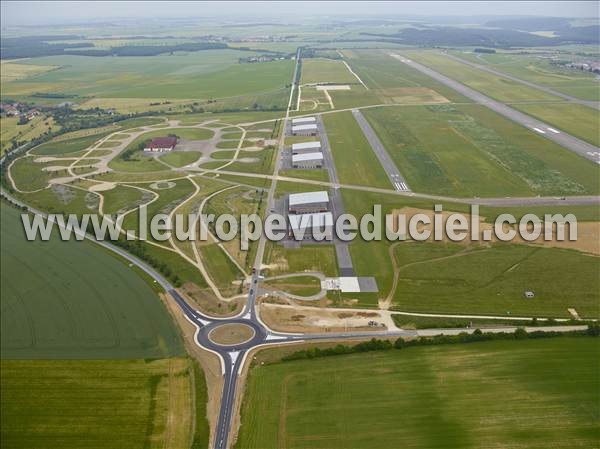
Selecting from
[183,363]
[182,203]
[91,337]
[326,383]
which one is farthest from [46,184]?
[326,383]

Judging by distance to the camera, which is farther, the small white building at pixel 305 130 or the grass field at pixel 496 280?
the small white building at pixel 305 130

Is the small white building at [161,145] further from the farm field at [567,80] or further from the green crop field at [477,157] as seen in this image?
the farm field at [567,80]

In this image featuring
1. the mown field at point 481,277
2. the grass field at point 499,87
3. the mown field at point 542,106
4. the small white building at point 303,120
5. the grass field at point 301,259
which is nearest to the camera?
the mown field at point 481,277

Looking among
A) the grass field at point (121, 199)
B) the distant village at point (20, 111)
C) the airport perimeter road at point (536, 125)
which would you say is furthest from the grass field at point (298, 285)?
the distant village at point (20, 111)

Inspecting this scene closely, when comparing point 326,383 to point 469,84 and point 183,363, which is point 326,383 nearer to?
point 183,363

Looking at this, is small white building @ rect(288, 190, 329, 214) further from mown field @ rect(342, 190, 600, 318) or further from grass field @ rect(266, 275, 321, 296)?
grass field @ rect(266, 275, 321, 296)

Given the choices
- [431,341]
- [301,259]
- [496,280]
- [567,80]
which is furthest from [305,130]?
[567,80]
